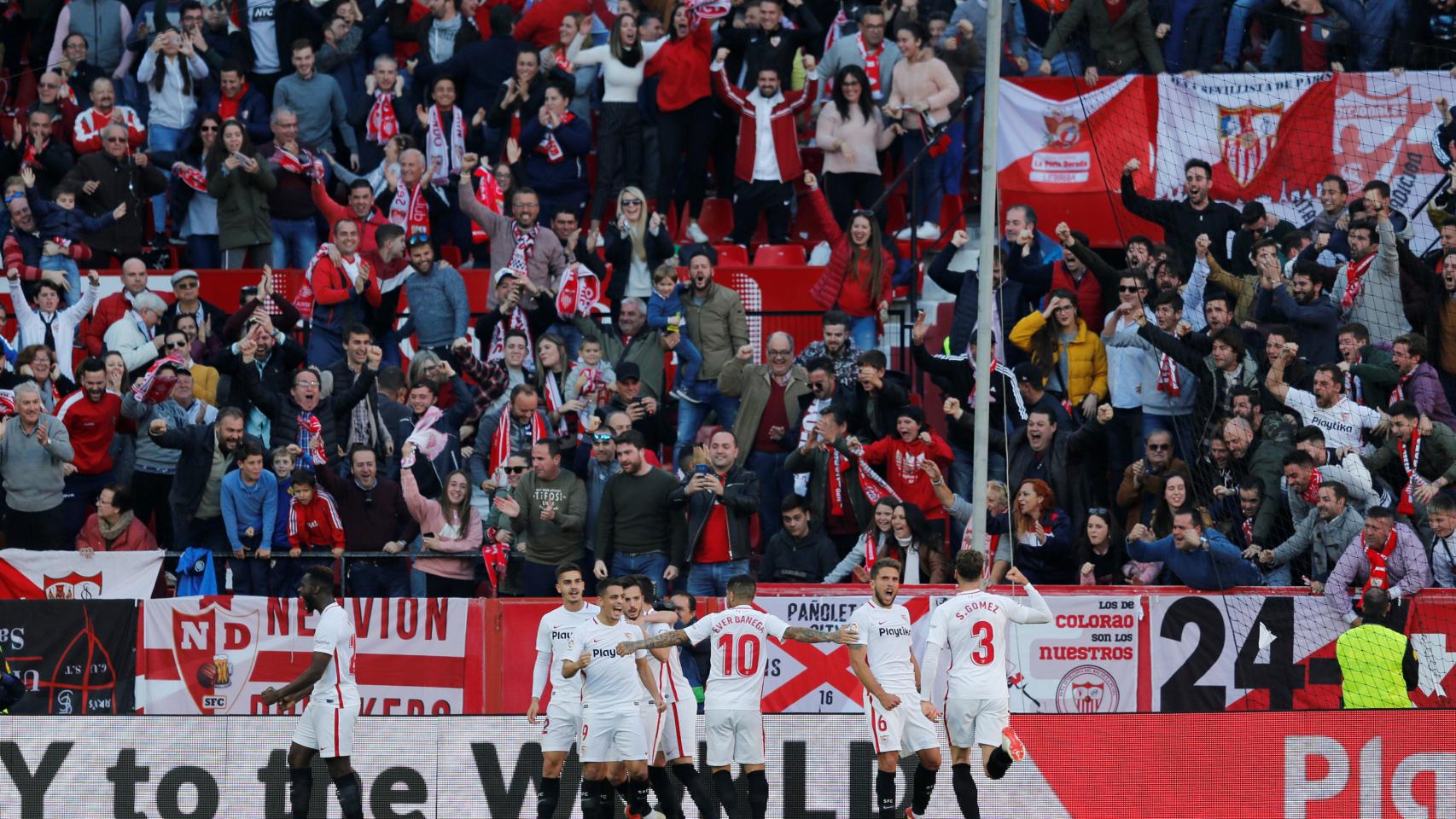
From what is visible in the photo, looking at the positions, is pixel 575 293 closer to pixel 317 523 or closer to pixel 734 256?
pixel 734 256

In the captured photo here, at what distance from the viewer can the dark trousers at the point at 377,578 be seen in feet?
58.1

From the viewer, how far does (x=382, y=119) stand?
891 inches

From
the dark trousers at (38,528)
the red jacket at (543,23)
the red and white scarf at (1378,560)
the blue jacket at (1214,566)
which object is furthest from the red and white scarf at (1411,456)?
the dark trousers at (38,528)

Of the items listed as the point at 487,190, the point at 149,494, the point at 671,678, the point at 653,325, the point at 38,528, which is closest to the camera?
the point at 671,678

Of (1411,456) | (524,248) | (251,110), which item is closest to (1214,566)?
(1411,456)

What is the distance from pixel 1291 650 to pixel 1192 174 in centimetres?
530

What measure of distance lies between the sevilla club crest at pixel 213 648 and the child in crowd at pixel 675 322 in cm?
457

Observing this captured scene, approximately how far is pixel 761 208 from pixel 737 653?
27.7 ft

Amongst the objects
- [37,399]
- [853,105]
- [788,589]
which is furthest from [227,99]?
[788,589]

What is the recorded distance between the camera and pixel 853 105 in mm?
20984

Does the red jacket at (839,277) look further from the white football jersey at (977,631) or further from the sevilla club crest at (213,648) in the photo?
the sevilla club crest at (213,648)

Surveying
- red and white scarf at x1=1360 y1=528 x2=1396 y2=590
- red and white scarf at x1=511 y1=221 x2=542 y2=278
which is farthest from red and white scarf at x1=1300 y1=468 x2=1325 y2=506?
red and white scarf at x1=511 y1=221 x2=542 y2=278

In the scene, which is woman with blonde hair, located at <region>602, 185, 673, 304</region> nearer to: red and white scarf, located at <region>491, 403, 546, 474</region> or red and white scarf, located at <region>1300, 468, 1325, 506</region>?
red and white scarf, located at <region>491, 403, 546, 474</region>

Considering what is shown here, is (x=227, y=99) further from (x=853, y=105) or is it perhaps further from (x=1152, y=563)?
(x=1152, y=563)
